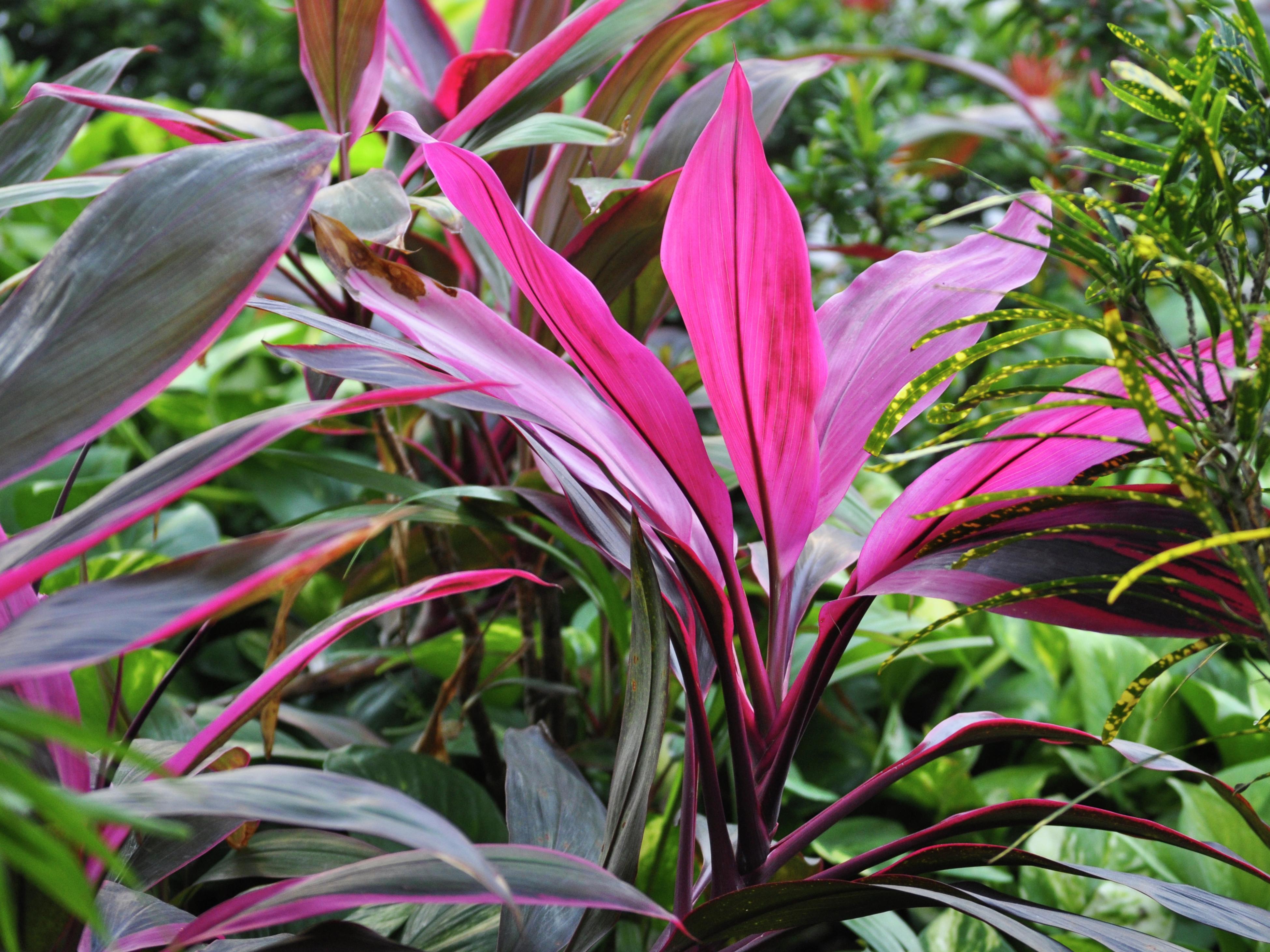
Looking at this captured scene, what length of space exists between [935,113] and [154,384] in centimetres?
153

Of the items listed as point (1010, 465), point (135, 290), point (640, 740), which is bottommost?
point (640, 740)

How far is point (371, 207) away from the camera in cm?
47

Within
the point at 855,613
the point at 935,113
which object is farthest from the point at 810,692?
the point at 935,113

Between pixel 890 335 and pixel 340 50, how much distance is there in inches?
16.1

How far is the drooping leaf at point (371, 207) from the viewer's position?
1.48 ft

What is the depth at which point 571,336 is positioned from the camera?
1.46 ft

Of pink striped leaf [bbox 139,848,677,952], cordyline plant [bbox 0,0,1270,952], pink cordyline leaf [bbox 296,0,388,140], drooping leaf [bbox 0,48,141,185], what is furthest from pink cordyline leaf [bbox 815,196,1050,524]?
drooping leaf [bbox 0,48,141,185]

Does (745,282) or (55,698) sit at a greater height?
(745,282)

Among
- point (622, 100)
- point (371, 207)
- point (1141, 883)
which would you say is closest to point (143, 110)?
point (371, 207)

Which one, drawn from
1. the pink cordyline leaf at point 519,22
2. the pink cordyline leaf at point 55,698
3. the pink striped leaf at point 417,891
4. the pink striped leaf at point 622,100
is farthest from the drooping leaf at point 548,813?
the pink cordyline leaf at point 519,22

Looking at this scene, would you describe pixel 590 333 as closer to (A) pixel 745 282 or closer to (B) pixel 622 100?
(A) pixel 745 282

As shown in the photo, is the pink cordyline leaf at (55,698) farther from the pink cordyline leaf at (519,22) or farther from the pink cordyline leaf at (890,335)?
the pink cordyline leaf at (519,22)

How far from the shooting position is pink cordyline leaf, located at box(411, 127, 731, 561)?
0.43 meters

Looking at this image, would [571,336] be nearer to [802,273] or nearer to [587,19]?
[802,273]
